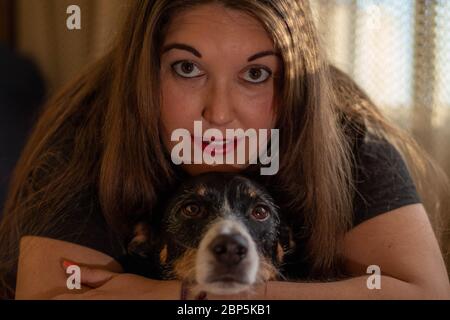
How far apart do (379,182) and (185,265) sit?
61cm

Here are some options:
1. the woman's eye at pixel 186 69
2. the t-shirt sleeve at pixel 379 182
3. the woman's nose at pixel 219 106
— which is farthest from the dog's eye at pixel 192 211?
the t-shirt sleeve at pixel 379 182

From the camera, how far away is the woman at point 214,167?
55.4 inches

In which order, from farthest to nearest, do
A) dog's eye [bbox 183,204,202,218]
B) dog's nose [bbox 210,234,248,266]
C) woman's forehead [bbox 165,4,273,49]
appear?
dog's eye [bbox 183,204,202,218] → woman's forehead [bbox 165,4,273,49] → dog's nose [bbox 210,234,248,266]

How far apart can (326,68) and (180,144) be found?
0.47 metres

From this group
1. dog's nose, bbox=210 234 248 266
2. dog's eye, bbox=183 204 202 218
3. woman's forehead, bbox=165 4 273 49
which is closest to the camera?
dog's nose, bbox=210 234 248 266

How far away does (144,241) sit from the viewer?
1.56 metres

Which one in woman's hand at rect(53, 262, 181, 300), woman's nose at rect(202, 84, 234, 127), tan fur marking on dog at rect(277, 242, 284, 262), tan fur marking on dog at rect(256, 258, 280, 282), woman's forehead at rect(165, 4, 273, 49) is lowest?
woman's hand at rect(53, 262, 181, 300)

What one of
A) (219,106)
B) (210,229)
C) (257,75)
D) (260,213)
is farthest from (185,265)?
(257,75)

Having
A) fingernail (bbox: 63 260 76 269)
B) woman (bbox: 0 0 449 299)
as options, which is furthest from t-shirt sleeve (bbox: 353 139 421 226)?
fingernail (bbox: 63 260 76 269)

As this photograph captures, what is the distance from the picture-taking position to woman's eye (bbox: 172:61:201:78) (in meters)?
1.45

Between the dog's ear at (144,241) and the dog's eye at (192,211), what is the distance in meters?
0.13

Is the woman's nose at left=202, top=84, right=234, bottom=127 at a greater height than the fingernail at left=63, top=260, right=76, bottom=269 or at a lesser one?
greater

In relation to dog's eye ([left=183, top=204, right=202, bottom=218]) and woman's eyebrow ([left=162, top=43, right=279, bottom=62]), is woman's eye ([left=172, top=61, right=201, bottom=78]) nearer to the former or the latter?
woman's eyebrow ([left=162, top=43, right=279, bottom=62])

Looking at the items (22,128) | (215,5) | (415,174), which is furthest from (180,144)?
(22,128)
